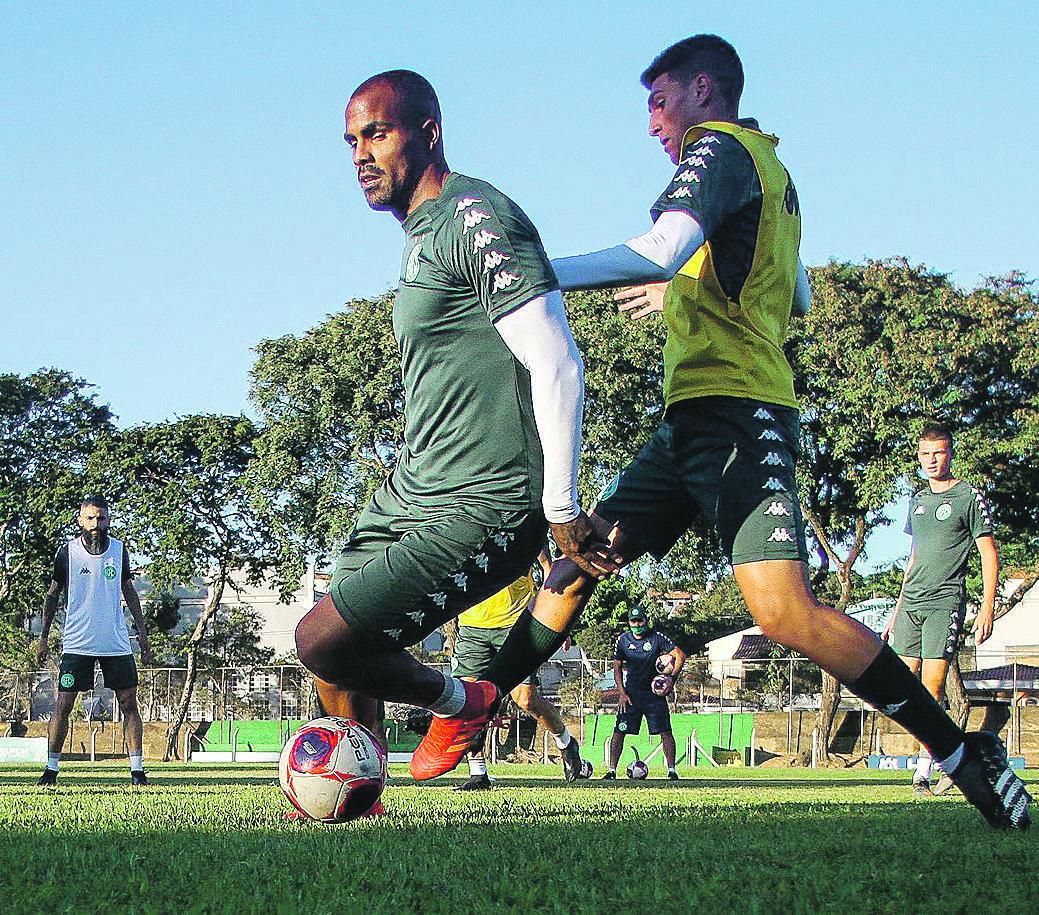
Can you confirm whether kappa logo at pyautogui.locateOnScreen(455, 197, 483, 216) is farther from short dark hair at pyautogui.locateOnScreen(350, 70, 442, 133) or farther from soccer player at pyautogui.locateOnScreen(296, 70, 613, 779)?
short dark hair at pyautogui.locateOnScreen(350, 70, 442, 133)

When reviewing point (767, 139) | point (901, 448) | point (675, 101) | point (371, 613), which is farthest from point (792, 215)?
point (901, 448)

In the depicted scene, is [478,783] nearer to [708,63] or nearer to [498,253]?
[708,63]

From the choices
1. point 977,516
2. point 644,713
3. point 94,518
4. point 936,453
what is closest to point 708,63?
point 936,453

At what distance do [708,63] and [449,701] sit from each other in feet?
8.71

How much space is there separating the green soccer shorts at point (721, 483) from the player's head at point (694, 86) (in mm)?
1085

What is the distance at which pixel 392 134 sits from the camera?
4617mm

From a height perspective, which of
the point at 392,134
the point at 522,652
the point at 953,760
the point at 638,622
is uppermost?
the point at 392,134

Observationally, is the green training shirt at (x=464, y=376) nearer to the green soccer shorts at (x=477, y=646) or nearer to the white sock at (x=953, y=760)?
the white sock at (x=953, y=760)

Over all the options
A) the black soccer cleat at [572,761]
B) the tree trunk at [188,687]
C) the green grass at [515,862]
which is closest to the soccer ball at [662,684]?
the black soccer cleat at [572,761]

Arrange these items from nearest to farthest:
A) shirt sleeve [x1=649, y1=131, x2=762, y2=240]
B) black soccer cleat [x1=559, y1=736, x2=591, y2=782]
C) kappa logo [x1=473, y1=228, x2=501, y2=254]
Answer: kappa logo [x1=473, y1=228, x2=501, y2=254] < shirt sleeve [x1=649, y1=131, x2=762, y2=240] < black soccer cleat [x1=559, y1=736, x2=591, y2=782]

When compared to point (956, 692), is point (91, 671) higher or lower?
higher

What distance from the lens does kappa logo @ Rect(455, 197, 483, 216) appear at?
4367 millimetres

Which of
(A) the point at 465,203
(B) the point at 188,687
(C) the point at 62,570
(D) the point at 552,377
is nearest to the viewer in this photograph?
(D) the point at 552,377

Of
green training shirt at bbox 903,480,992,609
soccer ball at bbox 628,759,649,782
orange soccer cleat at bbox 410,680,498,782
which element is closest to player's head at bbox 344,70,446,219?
orange soccer cleat at bbox 410,680,498,782
